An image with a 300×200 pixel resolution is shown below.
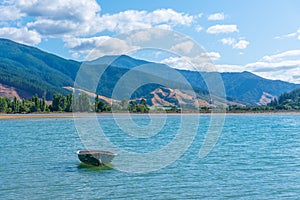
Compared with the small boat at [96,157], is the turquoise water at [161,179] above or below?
below

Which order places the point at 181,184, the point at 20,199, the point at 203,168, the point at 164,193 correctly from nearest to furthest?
the point at 20,199
the point at 164,193
the point at 181,184
the point at 203,168

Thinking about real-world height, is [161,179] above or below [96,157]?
below

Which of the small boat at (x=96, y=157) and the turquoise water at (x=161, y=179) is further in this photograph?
the small boat at (x=96, y=157)

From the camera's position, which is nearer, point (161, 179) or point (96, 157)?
point (161, 179)

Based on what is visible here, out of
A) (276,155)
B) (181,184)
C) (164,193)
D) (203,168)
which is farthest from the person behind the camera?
(276,155)

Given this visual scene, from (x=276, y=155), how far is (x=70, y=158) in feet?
78.2

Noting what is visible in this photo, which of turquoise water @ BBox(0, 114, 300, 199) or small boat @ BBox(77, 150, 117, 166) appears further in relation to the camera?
small boat @ BBox(77, 150, 117, 166)

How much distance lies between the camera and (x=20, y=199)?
85.0 feet

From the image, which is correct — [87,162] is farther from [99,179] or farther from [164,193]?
[164,193]

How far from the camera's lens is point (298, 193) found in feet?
90.7

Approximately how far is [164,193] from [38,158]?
2188 cm

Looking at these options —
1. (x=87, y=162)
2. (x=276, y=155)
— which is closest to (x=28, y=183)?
(x=87, y=162)

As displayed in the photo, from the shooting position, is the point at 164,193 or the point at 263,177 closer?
the point at 164,193

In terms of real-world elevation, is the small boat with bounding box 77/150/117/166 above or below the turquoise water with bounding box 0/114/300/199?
above
